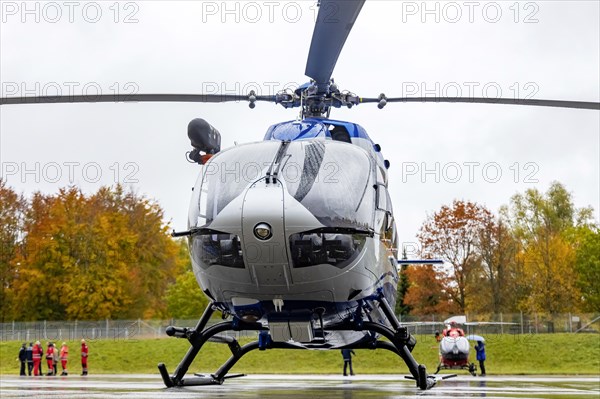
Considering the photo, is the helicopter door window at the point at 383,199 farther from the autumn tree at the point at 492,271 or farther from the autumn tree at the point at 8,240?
the autumn tree at the point at 8,240

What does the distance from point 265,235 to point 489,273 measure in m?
46.1

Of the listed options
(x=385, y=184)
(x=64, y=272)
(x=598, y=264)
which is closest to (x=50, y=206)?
(x=64, y=272)

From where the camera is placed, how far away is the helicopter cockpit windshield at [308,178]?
8977 millimetres

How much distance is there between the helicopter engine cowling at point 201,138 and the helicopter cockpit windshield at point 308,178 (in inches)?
43.4

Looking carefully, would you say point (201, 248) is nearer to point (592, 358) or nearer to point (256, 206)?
point (256, 206)

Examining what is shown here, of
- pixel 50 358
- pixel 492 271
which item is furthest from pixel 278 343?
pixel 492 271

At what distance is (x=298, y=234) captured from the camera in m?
8.56

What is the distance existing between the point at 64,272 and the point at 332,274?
44.7 meters

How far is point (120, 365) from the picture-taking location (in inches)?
1534

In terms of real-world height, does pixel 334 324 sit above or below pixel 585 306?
above

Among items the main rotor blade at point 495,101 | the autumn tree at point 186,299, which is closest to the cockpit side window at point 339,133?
the main rotor blade at point 495,101

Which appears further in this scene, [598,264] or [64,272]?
[598,264]

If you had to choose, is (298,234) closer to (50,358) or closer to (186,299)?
(50,358)

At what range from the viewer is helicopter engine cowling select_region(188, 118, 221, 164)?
36.1ft
